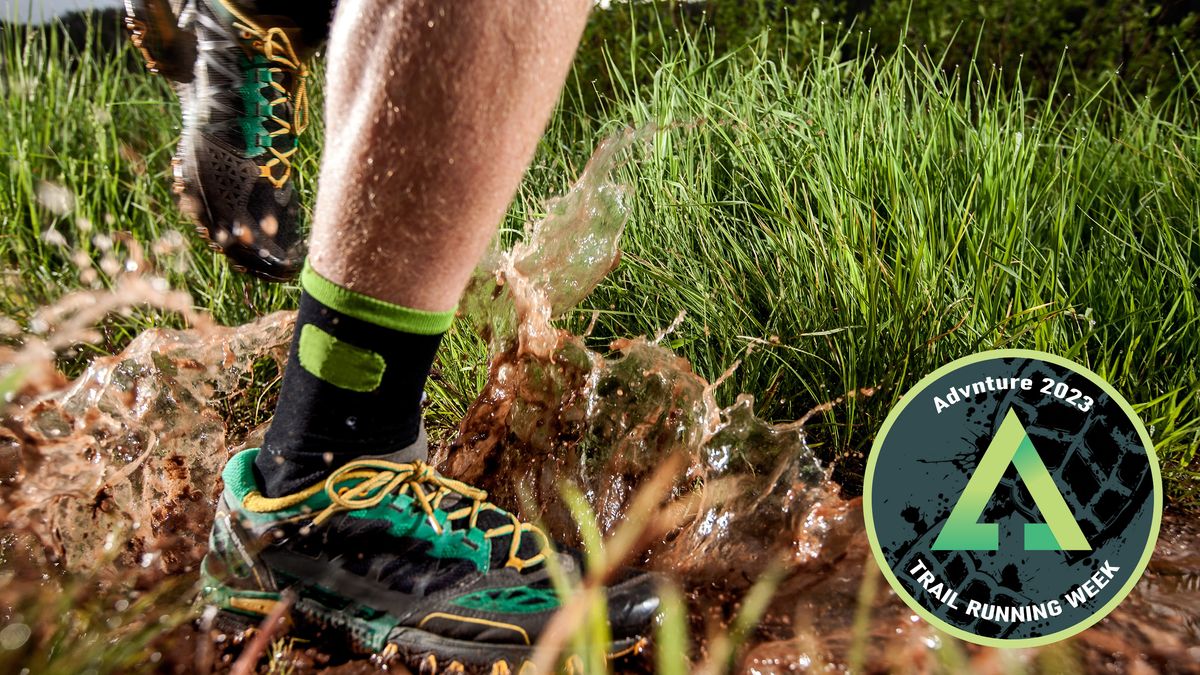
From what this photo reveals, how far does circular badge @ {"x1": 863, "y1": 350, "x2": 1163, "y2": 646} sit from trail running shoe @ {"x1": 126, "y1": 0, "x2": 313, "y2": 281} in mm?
1309

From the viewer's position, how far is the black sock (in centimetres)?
116

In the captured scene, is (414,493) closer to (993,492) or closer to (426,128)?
(426,128)

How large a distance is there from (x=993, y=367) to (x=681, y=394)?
1.77 feet

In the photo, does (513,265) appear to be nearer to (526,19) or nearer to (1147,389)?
(526,19)

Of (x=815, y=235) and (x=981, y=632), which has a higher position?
(x=815, y=235)

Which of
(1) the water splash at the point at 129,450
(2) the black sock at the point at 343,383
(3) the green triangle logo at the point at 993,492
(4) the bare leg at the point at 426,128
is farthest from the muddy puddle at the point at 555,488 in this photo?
(4) the bare leg at the point at 426,128

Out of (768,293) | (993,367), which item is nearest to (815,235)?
(768,293)

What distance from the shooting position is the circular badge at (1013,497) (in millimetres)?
1361

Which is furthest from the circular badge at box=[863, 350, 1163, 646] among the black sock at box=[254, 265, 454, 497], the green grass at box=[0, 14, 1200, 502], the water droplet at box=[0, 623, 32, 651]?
the water droplet at box=[0, 623, 32, 651]

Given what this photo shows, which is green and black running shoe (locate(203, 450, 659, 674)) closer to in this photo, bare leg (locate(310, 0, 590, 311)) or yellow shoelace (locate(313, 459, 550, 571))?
yellow shoelace (locate(313, 459, 550, 571))

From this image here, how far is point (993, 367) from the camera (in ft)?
5.18

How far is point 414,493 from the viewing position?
130 centimetres

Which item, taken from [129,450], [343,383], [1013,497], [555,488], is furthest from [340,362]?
[1013,497]

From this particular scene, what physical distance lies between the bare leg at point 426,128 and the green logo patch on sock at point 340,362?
0.08m
